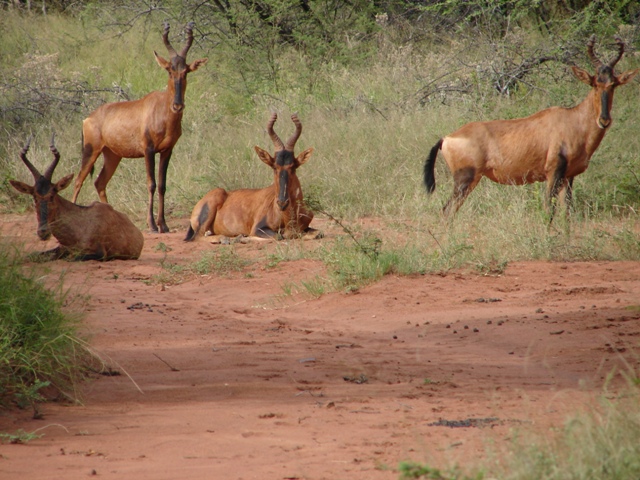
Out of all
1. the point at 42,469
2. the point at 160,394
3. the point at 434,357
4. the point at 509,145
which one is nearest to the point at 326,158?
the point at 509,145

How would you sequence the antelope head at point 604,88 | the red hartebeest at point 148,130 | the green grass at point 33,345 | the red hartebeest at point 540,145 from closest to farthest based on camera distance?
the green grass at point 33,345
the antelope head at point 604,88
the red hartebeest at point 540,145
the red hartebeest at point 148,130

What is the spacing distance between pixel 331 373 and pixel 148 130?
28.5ft

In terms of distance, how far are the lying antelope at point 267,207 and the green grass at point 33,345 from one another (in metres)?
6.30

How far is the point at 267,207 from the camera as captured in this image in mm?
12812

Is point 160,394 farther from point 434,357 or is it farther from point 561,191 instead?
point 561,191

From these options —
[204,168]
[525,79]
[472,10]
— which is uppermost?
[472,10]

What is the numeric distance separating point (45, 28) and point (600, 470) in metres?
23.7

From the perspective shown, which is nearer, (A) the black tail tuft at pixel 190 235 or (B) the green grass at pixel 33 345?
(B) the green grass at pixel 33 345

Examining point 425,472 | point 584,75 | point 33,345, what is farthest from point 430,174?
point 425,472

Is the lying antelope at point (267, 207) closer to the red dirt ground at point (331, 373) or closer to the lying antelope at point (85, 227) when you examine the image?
the lying antelope at point (85, 227)

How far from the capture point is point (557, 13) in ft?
64.5

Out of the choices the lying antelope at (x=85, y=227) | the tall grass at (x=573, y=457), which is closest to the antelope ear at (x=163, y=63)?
the lying antelope at (x=85, y=227)

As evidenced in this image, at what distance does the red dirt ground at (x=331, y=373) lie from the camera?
4.21 m

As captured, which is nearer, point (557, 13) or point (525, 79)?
point (525, 79)
